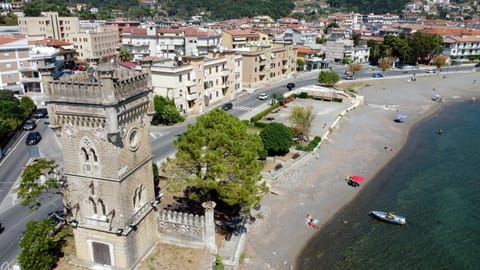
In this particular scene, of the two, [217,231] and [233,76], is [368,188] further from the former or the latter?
[233,76]

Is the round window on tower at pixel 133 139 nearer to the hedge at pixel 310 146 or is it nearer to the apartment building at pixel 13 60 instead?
the hedge at pixel 310 146

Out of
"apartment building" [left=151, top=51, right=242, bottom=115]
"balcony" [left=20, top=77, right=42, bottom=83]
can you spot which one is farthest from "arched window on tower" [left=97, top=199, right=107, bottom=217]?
"balcony" [left=20, top=77, right=42, bottom=83]

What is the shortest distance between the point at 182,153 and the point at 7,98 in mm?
50872

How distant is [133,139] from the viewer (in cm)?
2600

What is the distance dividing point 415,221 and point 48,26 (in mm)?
136957

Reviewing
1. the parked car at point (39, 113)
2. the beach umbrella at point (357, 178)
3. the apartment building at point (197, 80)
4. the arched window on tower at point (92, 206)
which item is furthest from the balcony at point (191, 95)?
the arched window on tower at point (92, 206)

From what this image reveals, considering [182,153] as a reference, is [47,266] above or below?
below

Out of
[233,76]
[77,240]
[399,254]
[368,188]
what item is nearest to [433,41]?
[233,76]

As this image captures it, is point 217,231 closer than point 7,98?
Yes

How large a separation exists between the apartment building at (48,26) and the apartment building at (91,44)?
1636 centimetres

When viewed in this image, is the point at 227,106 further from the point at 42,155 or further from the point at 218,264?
the point at 218,264

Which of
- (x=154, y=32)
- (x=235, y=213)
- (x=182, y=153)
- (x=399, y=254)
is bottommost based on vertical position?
(x=399, y=254)

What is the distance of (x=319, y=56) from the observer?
14088 centimetres

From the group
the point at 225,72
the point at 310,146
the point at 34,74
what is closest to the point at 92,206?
the point at 310,146
